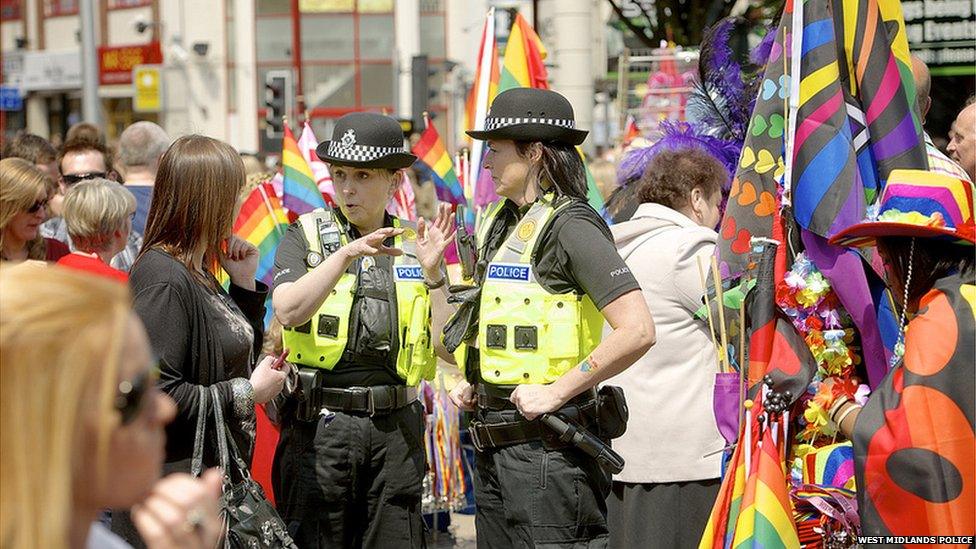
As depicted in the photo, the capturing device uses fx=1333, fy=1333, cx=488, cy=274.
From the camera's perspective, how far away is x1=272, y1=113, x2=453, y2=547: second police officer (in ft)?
14.9

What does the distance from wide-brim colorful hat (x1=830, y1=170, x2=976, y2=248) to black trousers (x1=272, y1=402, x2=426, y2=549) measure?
1.98m

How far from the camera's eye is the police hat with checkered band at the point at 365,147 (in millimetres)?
4738

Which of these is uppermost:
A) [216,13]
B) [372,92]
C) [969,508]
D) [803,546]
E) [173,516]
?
[216,13]

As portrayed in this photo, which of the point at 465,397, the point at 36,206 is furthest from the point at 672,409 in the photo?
the point at 36,206

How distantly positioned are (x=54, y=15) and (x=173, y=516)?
41.4m

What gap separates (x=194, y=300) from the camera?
3820 mm

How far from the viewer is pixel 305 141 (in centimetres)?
816

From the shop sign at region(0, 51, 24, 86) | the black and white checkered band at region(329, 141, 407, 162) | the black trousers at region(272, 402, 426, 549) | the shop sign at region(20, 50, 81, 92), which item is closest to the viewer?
the black trousers at region(272, 402, 426, 549)

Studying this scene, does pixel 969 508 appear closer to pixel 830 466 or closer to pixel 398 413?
pixel 830 466

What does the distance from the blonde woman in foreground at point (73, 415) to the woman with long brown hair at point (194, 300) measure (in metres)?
1.88

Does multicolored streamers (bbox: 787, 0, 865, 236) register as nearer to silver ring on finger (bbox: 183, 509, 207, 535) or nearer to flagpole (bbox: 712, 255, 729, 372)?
flagpole (bbox: 712, 255, 729, 372)

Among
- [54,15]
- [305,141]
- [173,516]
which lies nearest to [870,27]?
[173,516]

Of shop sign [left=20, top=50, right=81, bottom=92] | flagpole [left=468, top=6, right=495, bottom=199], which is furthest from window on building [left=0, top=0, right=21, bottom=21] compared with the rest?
flagpole [left=468, top=6, right=495, bottom=199]

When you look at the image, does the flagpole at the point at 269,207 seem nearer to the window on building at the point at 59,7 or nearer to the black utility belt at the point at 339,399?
the black utility belt at the point at 339,399
